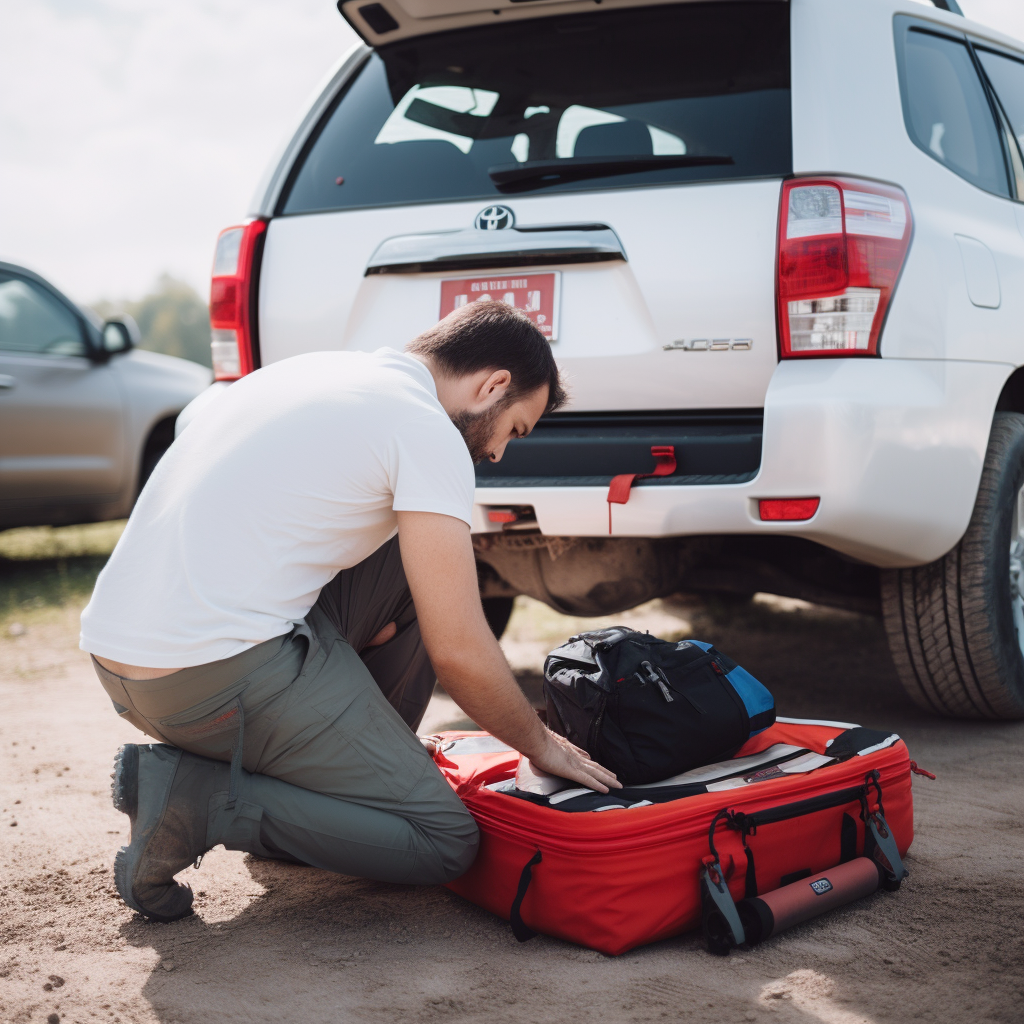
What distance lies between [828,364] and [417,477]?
1172 millimetres

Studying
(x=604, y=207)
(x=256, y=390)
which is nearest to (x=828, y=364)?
(x=604, y=207)

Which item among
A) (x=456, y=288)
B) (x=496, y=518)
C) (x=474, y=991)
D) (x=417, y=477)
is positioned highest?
(x=456, y=288)

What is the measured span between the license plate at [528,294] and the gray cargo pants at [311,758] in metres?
1.07

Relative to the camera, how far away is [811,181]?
2.53 m

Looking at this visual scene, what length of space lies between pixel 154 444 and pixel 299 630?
5.39 metres

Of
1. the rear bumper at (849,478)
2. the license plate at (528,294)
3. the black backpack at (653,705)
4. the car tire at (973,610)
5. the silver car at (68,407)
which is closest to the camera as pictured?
the black backpack at (653,705)

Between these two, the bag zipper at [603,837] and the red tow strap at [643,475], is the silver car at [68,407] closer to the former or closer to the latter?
the red tow strap at [643,475]

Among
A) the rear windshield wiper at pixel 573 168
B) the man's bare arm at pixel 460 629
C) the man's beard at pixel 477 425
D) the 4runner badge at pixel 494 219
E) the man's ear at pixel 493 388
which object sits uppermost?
the rear windshield wiper at pixel 573 168

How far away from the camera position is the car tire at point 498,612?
13.5ft

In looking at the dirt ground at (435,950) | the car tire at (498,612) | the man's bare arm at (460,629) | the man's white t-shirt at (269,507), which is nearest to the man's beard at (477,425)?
the man's white t-shirt at (269,507)

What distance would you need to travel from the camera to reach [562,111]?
2.86 m

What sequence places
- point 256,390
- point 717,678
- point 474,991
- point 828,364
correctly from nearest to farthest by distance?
point 474,991
point 256,390
point 717,678
point 828,364

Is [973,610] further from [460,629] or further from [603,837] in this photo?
[460,629]

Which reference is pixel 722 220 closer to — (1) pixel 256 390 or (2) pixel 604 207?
(2) pixel 604 207
